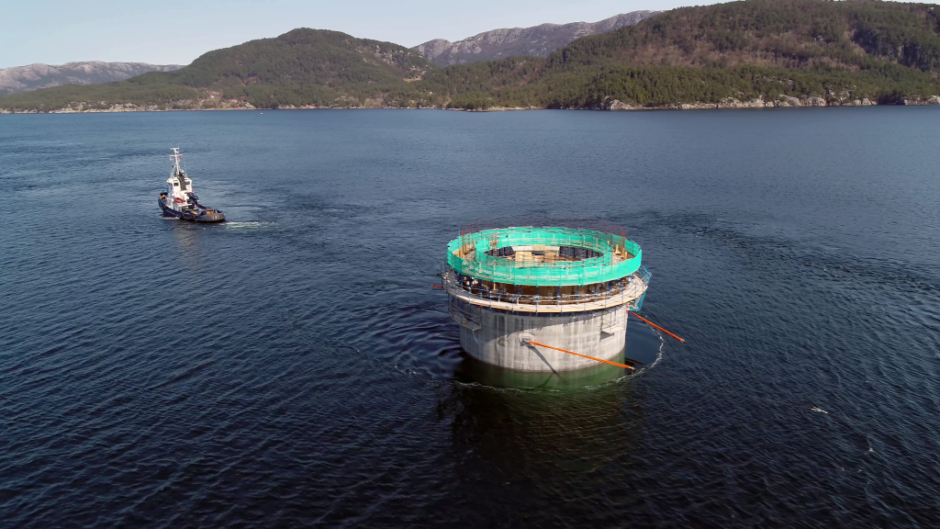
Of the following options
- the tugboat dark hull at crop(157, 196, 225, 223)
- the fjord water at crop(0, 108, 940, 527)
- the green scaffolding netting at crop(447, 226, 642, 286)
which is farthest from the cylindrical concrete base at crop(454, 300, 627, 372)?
the tugboat dark hull at crop(157, 196, 225, 223)

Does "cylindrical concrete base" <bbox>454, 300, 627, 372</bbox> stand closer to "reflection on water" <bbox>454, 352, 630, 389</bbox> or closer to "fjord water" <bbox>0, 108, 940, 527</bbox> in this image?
"reflection on water" <bbox>454, 352, 630, 389</bbox>

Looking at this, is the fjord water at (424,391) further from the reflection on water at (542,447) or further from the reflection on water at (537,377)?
the reflection on water at (537,377)

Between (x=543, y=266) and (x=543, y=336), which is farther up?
(x=543, y=266)

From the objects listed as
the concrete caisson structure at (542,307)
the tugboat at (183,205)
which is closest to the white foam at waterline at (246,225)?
the tugboat at (183,205)

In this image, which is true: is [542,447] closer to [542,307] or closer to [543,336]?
[543,336]

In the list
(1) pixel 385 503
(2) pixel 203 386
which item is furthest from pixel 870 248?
(2) pixel 203 386

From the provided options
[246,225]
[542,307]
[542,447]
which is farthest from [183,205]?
[542,447]
